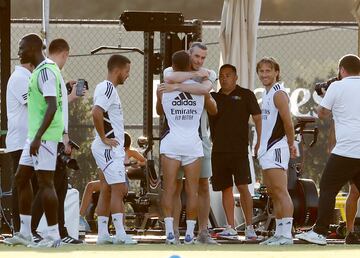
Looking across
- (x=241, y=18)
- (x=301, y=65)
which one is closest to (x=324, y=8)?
(x=301, y=65)

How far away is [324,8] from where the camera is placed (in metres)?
27.7

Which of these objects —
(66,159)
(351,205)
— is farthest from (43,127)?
(351,205)

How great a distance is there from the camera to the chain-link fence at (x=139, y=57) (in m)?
18.3

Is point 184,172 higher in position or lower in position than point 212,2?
lower

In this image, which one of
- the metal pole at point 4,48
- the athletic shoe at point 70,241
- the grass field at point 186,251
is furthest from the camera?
the metal pole at point 4,48

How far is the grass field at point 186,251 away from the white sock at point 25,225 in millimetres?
153

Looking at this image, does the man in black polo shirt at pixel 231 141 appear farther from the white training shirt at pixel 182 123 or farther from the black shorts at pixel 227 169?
the white training shirt at pixel 182 123

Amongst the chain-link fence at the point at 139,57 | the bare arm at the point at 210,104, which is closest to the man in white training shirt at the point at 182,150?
the bare arm at the point at 210,104

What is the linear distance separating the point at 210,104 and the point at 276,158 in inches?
31.1

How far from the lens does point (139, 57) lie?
19672 mm

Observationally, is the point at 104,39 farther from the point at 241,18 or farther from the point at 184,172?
the point at 184,172

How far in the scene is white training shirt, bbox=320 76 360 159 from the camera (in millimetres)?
11328

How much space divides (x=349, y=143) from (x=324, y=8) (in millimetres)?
16669

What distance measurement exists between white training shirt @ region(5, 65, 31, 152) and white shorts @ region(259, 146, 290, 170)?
2.17 meters
